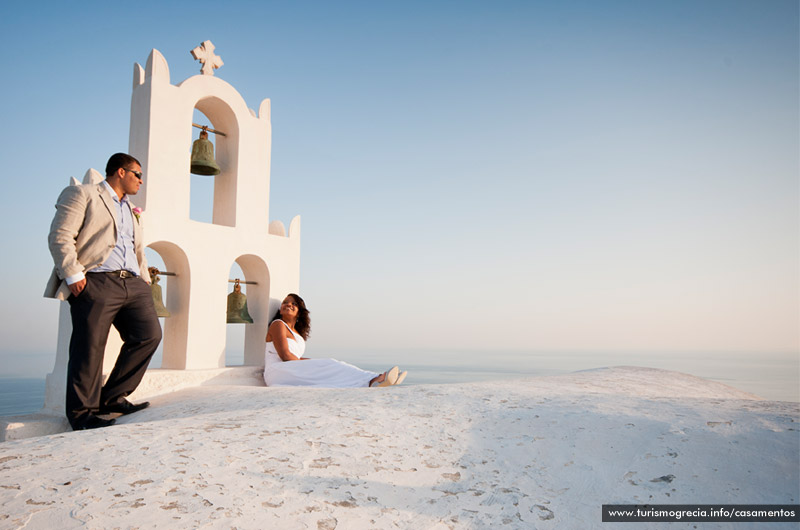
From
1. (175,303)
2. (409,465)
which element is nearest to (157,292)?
(175,303)

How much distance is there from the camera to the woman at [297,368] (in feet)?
22.0

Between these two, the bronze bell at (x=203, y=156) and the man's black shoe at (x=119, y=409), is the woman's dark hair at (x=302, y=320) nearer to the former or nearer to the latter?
the bronze bell at (x=203, y=156)

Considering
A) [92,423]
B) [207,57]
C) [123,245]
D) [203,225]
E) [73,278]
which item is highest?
[207,57]

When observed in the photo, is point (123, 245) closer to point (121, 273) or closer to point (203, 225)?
point (121, 273)

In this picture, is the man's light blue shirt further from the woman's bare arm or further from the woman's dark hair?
the woman's dark hair

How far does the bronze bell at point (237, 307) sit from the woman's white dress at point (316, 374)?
0.86 m

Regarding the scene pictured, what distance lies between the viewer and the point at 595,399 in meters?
4.18

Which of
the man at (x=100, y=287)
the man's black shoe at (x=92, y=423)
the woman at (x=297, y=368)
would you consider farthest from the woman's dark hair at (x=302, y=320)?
the man's black shoe at (x=92, y=423)

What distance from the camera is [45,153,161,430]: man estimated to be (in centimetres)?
488

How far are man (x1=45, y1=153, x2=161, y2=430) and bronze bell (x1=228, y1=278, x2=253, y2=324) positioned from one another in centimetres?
214

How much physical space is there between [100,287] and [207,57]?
3.98m

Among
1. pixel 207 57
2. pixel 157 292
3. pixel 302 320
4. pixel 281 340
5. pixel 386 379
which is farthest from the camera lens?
pixel 302 320

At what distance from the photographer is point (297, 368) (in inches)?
275

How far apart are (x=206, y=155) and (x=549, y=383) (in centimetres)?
518
